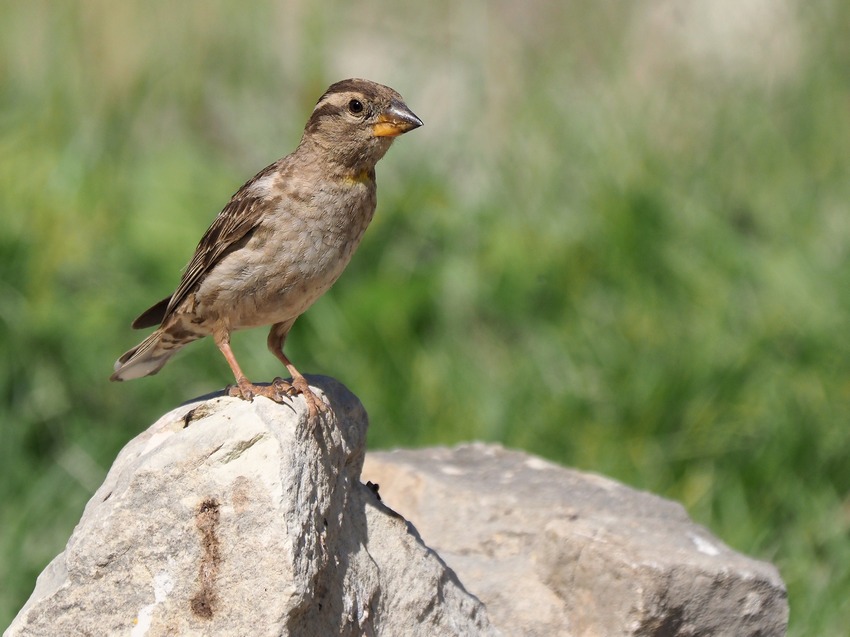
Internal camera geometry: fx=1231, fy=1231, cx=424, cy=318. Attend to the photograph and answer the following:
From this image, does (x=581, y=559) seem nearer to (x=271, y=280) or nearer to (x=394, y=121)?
(x=271, y=280)

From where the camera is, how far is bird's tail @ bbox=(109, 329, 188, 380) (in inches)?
194

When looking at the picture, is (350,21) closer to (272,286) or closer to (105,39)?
(105,39)

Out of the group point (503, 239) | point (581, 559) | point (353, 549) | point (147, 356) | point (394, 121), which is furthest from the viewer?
point (503, 239)

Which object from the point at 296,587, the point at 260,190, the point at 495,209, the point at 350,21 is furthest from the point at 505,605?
the point at 350,21

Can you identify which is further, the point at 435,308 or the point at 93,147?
the point at 93,147

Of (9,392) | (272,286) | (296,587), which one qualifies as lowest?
(9,392)

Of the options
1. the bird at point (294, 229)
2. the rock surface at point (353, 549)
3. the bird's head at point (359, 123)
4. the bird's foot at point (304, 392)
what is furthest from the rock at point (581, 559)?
the bird's head at point (359, 123)

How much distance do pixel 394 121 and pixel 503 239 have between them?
13.1ft

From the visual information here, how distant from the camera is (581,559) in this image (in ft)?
14.3

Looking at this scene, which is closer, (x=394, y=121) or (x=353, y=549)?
(x=353, y=549)

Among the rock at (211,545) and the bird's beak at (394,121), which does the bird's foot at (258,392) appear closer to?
the rock at (211,545)

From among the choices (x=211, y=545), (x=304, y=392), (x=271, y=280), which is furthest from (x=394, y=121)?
(x=211, y=545)

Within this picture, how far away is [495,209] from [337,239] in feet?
14.6

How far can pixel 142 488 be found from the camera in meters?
3.44
